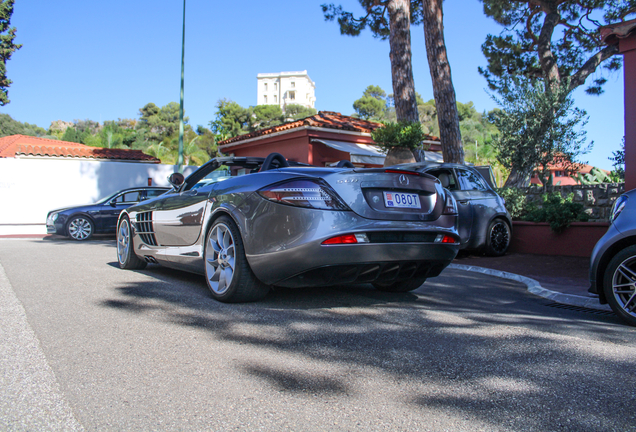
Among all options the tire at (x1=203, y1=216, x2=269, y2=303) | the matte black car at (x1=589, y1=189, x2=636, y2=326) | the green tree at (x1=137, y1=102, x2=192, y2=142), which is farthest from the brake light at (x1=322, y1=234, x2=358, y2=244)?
the green tree at (x1=137, y1=102, x2=192, y2=142)

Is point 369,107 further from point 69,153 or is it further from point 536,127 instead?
point 536,127

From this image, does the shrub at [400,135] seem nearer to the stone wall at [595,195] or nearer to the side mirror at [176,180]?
the stone wall at [595,195]

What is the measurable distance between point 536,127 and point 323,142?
27.3 feet

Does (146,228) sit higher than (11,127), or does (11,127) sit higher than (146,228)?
(11,127)

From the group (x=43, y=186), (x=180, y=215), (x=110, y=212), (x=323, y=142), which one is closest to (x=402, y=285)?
(x=180, y=215)

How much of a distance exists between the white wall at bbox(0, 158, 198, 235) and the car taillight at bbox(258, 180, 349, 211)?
55.7 ft

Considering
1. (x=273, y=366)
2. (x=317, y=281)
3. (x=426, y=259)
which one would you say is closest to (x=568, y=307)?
(x=426, y=259)

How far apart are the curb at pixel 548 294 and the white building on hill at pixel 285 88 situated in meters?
153

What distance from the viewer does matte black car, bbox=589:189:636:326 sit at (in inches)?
165

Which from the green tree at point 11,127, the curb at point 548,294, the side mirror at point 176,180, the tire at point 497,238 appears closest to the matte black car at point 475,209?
the tire at point 497,238

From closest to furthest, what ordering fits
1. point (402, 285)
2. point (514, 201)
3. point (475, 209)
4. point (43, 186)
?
point (402, 285)
point (475, 209)
point (514, 201)
point (43, 186)

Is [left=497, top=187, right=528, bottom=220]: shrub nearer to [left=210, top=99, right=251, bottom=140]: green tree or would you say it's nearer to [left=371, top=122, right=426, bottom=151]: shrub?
[left=371, top=122, right=426, bottom=151]: shrub

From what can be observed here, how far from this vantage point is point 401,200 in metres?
4.26

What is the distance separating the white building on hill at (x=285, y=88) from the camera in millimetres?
160125
